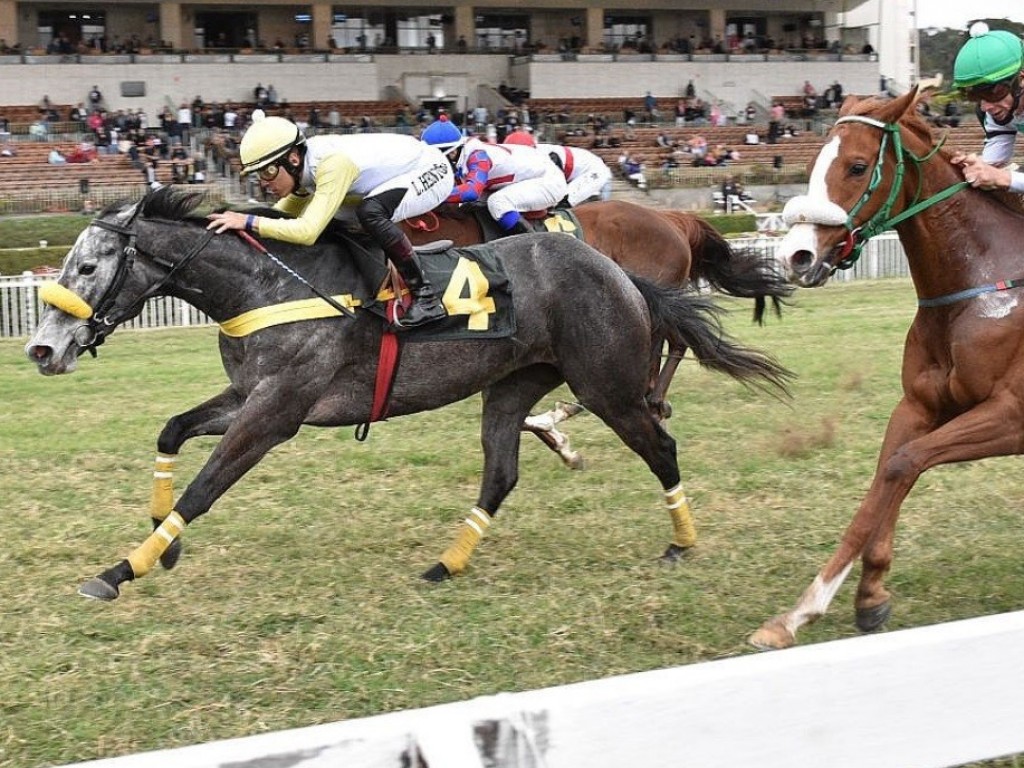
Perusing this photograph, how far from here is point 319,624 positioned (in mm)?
4480

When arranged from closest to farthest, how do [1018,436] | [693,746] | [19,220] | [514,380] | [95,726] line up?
[693,746], [95,726], [1018,436], [514,380], [19,220]

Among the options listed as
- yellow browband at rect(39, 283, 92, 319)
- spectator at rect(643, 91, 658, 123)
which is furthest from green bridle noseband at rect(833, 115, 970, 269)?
spectator at rect(643, 91, 658, 123)

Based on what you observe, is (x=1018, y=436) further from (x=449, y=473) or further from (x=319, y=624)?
(x=449, y=473)

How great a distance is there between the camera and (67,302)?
4574 millimetres

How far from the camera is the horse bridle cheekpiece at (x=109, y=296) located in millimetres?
4590

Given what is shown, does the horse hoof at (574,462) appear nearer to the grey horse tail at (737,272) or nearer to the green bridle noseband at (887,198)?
the grey horse tail at (737,272)

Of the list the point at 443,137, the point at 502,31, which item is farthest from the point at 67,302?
the point at 502,31

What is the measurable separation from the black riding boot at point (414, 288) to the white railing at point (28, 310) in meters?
10.2

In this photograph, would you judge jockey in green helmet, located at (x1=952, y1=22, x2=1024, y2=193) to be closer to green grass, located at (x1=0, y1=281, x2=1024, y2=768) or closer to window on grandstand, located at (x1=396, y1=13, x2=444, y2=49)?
green grass, located at (x1=0, y1=281, x2=1024, y2=768)

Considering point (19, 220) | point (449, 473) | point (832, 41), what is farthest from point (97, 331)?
point (832, 41)

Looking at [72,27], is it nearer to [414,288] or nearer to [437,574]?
[414,288]

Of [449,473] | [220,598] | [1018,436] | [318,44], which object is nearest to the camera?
[1018,436]

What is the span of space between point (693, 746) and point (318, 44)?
133 ft

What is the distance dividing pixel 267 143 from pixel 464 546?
183 centimetres
